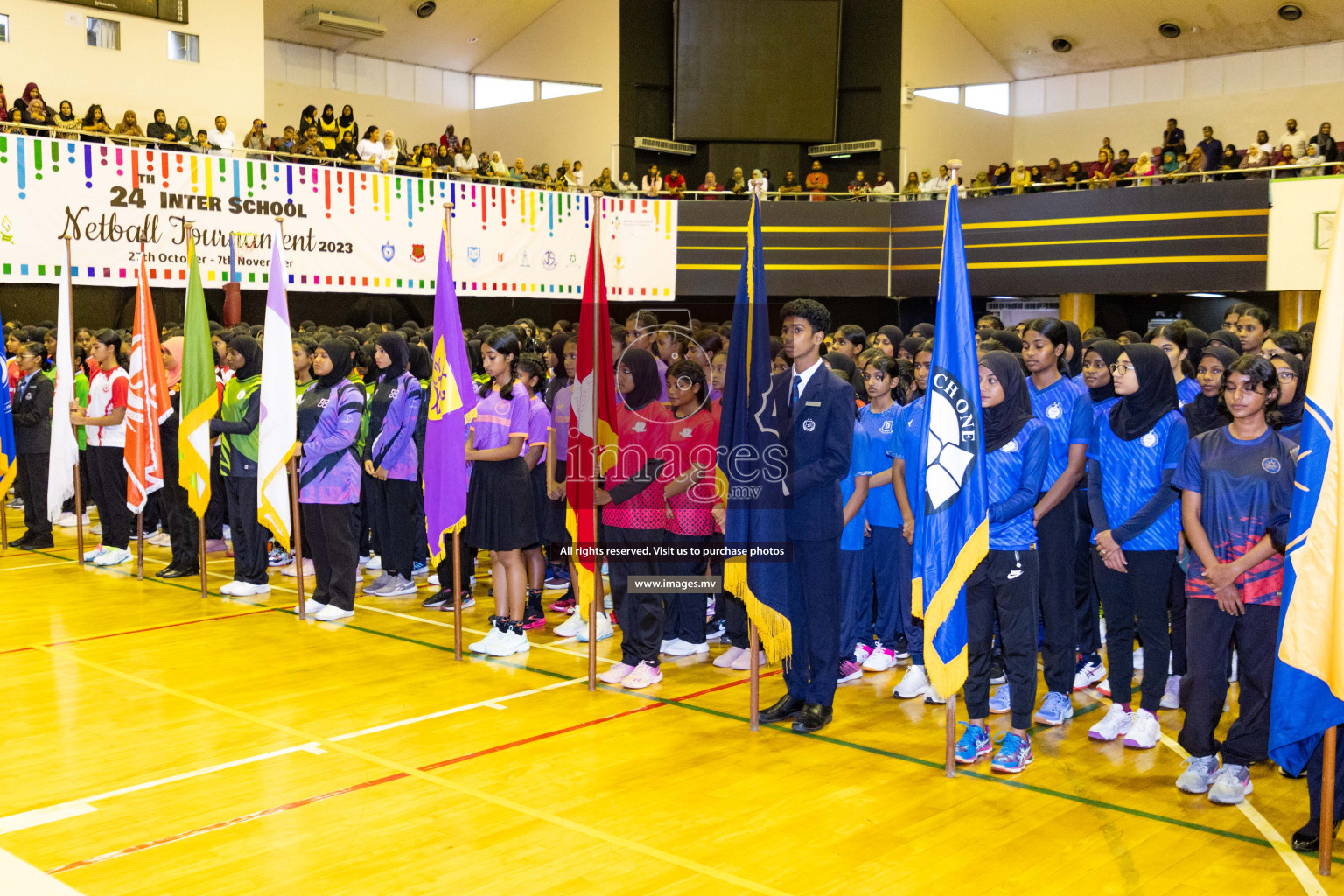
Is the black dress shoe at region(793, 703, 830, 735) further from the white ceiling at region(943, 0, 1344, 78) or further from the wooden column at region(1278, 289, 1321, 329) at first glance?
the white ceiling at region(943, 0, 1344, 78)

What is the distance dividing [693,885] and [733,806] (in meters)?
0.67

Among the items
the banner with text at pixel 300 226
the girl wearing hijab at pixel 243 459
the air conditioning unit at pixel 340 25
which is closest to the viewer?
the girl wearing hijab at pixel 243 459

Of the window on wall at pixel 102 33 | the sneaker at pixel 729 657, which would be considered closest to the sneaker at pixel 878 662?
the sneaker at pixel 729 657

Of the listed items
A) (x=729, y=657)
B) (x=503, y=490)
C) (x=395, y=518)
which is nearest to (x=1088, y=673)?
(x=729, y=657)

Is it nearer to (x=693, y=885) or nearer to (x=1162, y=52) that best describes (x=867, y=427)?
(x=693, y=885)

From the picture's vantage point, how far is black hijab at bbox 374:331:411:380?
7.47m

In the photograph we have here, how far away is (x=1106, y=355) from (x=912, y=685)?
1.84 m

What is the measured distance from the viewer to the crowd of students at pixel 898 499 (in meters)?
4.23

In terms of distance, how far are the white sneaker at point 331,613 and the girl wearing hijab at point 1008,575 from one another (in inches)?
165

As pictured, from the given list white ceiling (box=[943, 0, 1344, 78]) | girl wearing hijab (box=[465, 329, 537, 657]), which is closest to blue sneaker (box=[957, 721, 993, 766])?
girl wearing hijab (box=[465, 329, 537, 657])

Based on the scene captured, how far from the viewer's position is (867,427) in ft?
19.4

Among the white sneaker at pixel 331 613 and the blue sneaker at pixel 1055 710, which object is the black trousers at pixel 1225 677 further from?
the white sneaker at pixel 331 613

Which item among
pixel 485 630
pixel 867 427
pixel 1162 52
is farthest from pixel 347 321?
pixel 1162 52

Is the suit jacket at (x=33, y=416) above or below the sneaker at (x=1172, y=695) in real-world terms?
above
